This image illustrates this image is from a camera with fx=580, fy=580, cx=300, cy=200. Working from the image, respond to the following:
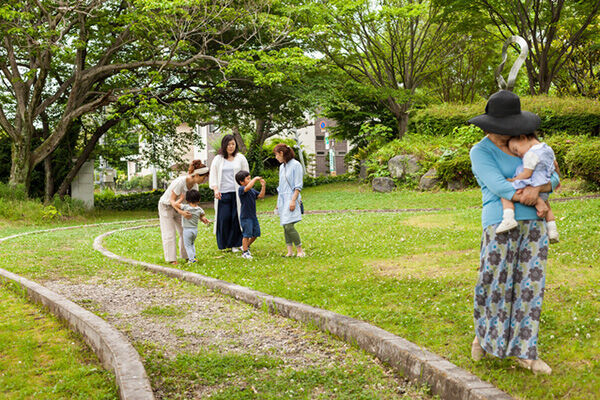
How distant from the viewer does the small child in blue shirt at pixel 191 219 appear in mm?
9139

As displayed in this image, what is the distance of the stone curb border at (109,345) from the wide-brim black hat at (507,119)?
292 centimetres

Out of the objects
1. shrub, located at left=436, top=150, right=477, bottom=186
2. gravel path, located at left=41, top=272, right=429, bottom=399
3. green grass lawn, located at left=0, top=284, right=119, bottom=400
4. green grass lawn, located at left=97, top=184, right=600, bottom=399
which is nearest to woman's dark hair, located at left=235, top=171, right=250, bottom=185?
green grass lawn, located at left=97, top=184, right=600, bottom=399

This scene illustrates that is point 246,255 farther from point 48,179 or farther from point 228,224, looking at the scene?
point 48,179

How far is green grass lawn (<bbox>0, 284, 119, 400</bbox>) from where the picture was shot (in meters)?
3.95

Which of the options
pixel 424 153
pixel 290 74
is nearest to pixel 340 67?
pixel 424 153

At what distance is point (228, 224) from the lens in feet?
34.0

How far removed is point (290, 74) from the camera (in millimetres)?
22047

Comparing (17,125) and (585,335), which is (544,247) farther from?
(17,125)

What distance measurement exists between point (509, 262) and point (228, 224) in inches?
270

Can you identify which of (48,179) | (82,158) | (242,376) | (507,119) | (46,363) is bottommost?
(242,376)

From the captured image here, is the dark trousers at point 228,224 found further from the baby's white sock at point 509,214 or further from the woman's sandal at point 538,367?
the woman's sandal at point 538,367

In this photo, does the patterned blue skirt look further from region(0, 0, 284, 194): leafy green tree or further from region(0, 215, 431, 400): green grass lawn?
region(0, 0, 284, 194): leafy green tree

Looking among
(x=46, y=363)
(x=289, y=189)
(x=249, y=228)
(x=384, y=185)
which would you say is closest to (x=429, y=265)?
(x=289, y=189)

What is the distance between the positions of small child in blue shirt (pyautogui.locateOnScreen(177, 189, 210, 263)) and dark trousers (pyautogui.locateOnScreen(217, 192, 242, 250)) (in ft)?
2.86
